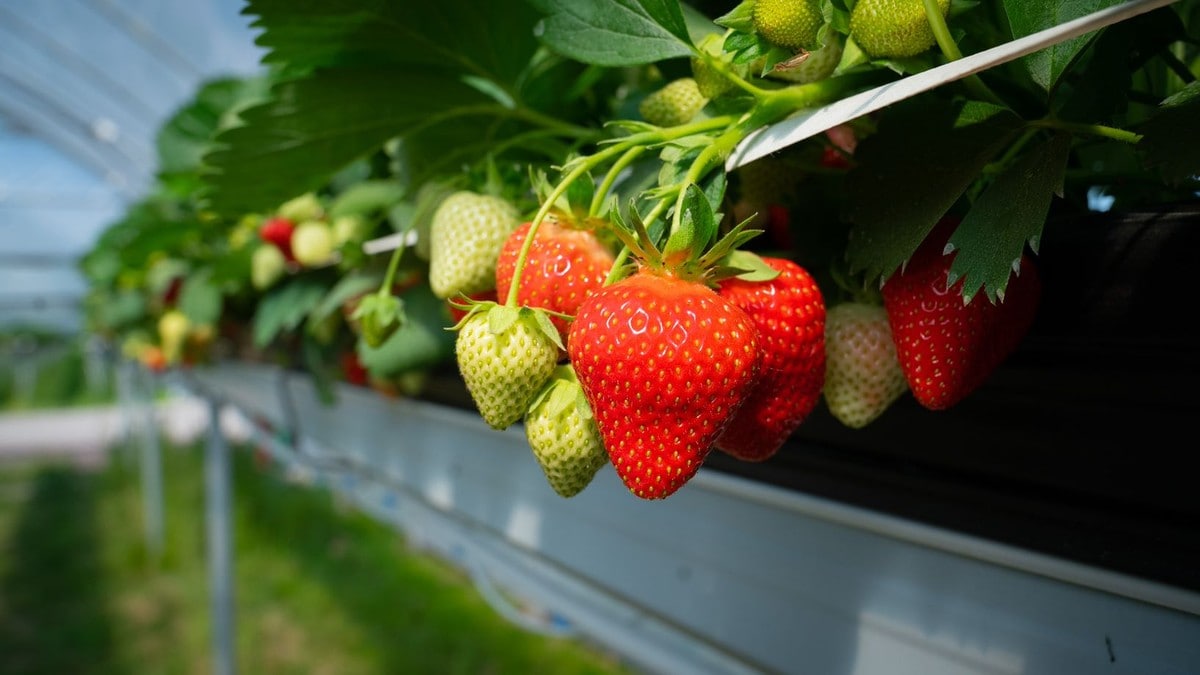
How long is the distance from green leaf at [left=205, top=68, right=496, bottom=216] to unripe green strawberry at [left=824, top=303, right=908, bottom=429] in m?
Result: 0.25

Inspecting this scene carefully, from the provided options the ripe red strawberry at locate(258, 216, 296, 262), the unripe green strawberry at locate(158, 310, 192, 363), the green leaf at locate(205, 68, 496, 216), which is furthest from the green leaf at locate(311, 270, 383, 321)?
the unripe green strawberry at locate(158, 310, 192, 363)

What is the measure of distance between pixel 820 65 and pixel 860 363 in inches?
4.8

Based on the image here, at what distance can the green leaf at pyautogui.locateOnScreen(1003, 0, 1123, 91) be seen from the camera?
271mm

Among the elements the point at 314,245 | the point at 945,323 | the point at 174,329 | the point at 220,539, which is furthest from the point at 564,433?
the point at 220,539


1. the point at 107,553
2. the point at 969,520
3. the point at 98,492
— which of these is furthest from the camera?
the point at 98,492

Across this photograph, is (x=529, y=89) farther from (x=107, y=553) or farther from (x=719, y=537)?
(x=107, y=553)

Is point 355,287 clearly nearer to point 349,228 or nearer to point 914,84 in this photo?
point 349,228

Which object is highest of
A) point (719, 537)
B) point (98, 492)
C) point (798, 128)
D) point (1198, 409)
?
point (798, 128)

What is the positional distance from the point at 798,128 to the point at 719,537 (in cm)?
41

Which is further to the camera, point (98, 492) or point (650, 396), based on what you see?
point (98, 492)

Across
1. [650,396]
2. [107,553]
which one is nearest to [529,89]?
[650,396]

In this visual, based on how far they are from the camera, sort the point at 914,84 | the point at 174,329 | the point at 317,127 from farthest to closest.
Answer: the point at 174,329
the point at 317,127
the point at 914,84

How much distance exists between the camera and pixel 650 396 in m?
0.30

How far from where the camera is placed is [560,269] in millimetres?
350
